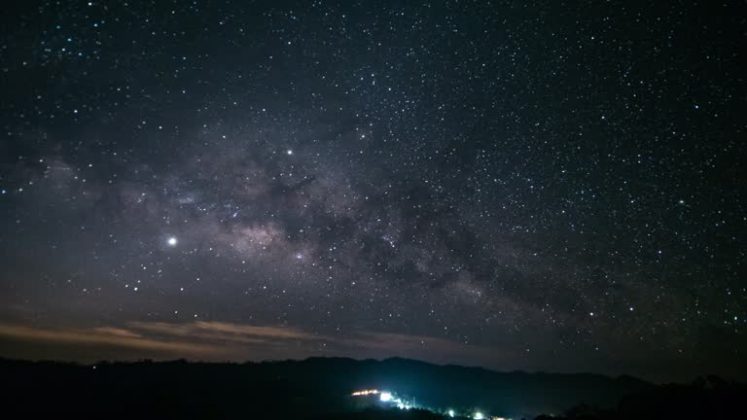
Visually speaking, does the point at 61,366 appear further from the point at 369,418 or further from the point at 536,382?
the point at 536,382

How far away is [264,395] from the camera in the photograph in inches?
1886

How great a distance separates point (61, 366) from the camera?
73.6 metres

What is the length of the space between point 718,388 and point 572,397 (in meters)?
116

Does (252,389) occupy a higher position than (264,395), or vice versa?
(264,395)

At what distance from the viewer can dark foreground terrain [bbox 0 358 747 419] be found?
19.5m

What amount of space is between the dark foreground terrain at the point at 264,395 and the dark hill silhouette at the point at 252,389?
0.40 feet

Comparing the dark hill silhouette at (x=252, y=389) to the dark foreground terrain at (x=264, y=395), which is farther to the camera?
the dark hill silhouette at (x=252, y=389)

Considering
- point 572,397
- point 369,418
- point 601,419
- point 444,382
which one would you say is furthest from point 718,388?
point 572,397

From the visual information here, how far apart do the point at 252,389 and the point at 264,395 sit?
24.4 feet

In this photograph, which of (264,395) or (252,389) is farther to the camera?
(252,389)

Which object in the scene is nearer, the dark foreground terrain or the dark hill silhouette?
the dark foreground terrain

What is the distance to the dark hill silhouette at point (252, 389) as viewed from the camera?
3824cm

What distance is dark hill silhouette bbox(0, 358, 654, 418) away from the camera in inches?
1506

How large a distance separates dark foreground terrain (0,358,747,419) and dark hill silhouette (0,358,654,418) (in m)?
0.12
